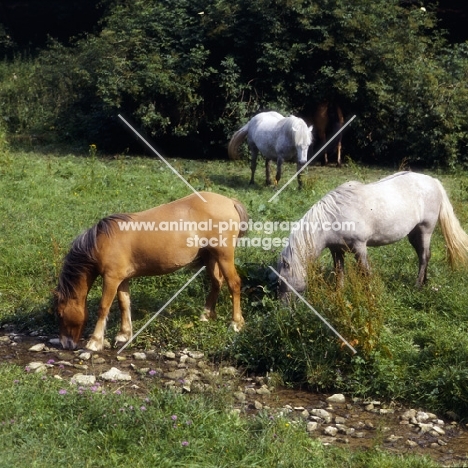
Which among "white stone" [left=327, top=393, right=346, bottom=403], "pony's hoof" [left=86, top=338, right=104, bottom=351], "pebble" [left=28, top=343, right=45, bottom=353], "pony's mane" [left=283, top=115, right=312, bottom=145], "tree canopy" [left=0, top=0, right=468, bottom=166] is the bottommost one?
"white stone" [left=327, top=393, right=346, bottom=403]

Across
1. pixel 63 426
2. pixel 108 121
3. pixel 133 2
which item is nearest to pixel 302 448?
pixel 63 426

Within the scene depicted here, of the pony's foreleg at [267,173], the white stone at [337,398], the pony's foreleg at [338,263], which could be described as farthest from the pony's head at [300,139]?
the white stone at [337,398]

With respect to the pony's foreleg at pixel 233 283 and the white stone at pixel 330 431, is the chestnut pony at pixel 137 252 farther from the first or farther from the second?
the white stone at pixel 330 431

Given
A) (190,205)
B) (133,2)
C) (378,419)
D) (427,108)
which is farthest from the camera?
(133,2)

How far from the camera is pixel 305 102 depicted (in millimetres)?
15203

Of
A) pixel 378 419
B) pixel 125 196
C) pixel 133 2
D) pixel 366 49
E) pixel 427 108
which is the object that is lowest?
pixel 378 419

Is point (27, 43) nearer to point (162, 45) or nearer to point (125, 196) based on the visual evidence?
point (162, 45)

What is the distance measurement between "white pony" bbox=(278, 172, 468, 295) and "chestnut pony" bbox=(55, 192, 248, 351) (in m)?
0.54

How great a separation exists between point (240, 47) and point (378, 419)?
33.7 ft

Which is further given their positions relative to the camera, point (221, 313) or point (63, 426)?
point (221, 313)

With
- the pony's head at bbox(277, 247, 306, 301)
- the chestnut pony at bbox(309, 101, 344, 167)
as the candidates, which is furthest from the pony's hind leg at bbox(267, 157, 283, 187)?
the pony's head at bbox(277, 247, 306, 301)

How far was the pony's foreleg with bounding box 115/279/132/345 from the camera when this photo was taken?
7504 mm

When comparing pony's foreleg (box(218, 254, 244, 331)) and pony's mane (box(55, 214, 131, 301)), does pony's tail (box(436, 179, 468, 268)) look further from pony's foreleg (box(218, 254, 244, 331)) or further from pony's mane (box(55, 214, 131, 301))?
pony's mane (box(55, 214, 131, 301))

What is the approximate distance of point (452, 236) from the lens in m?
8.16
